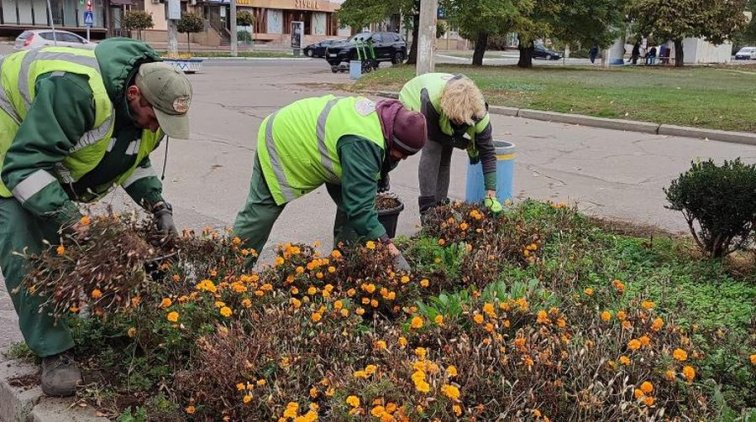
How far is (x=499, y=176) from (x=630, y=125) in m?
7.26

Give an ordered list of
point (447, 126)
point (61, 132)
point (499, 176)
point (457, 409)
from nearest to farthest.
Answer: point (457, 409) → point (61, 132) → point (447, 126) → point (499, 176)

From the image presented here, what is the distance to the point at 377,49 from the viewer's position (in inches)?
1166

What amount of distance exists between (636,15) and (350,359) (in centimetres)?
3728

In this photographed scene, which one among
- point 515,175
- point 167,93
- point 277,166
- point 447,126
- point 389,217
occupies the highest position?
point 167,93

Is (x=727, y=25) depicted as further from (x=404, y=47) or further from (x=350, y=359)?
(x=350, y=359)

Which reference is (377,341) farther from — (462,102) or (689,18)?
(689,18)

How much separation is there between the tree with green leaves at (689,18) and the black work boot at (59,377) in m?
36.9

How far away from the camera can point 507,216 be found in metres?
4.91

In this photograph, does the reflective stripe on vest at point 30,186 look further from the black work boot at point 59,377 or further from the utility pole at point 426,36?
the utility pole at point 426,36

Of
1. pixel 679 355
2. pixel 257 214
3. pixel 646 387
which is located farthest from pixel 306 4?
pixel 646 387

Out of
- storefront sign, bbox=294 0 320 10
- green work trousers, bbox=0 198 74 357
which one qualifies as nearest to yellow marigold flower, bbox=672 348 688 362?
green work trousers, bbox=0 198 74 357

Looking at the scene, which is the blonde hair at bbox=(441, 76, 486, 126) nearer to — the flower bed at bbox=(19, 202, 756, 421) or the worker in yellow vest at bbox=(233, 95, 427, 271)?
the worker in yellow vest at bbox=(233, 95, 427, 271)

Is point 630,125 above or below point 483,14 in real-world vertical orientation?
below

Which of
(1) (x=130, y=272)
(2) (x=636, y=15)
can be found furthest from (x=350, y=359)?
(2) (x=636, y=15)
